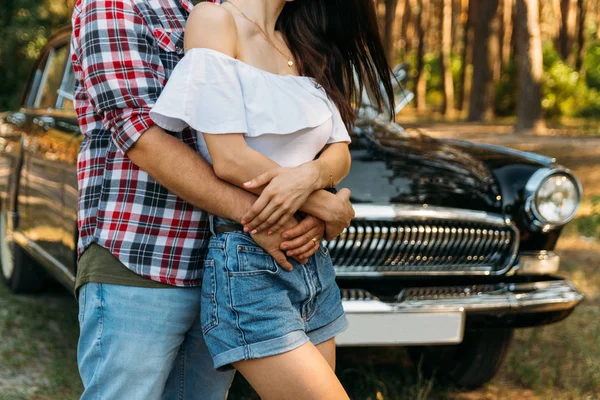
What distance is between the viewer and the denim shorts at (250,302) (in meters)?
1.67

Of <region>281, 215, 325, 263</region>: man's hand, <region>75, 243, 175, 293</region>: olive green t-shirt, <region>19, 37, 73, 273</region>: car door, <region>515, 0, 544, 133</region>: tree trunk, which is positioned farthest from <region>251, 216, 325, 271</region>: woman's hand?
<region>515, 0, 544, 133</region>: tree trunk

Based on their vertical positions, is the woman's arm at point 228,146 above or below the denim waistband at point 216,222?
above

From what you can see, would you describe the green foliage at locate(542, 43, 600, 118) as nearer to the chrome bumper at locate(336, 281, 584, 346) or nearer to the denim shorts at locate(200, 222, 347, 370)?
the chrome bumper at locate(336, 281, 584, 346)

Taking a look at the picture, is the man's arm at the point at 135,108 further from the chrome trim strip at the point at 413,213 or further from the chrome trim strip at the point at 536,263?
the chrome trim strip at the point at 536,263

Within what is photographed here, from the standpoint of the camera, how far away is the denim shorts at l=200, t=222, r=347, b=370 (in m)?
1.67

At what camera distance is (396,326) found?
3.04 m

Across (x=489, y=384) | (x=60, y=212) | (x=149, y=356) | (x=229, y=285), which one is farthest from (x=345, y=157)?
(x=489, y=384)

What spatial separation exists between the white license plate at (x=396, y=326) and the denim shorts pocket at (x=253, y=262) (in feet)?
4.23

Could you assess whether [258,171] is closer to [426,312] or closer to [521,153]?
[426,312]

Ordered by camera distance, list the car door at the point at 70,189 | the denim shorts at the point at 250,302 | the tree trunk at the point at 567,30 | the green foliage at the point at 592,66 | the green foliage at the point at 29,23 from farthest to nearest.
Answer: the tree trunk at the point at 567,30
the green foliage at the point at 592,66
the green foliage at the point at 29,23
the car door at the point at 70,189
the denim shorts at the point at 250,302

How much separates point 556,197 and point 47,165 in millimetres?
2309

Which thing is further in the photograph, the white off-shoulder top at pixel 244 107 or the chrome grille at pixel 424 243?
the chrome grille at pixel 424 243

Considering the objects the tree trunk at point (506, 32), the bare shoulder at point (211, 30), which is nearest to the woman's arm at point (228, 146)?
the bare shoulder at point (211, 30)

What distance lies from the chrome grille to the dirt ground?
0.54 metres
